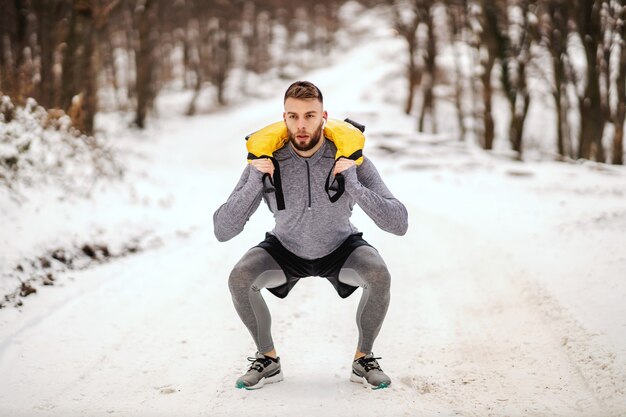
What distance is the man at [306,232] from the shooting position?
319 centimetres

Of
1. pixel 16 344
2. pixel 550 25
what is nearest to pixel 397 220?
pixel 16 344

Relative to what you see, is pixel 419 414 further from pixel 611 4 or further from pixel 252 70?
pixel 252 70

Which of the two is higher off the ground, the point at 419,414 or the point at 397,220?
the point at 397,220

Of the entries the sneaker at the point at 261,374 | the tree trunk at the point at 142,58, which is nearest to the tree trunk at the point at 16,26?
the sneaker at the point at 261,374

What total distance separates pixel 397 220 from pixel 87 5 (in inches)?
500

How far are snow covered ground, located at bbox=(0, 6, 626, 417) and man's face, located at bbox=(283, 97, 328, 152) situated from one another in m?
1.55

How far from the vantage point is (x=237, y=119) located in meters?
30.0

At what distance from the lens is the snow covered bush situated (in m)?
6.60

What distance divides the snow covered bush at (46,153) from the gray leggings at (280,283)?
4.32 meters

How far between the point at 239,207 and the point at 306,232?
1.49 ft

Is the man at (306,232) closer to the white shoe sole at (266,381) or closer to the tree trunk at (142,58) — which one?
the white shoe sole at (266,381)

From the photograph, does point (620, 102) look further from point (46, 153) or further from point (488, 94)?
point (46, 153)

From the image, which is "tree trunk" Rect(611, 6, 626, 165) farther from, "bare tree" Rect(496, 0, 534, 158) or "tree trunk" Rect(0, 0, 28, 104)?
"tree trunk" Rect(0, 0, 28, 104)

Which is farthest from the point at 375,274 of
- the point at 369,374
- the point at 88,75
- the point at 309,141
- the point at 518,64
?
the point at 518,64
